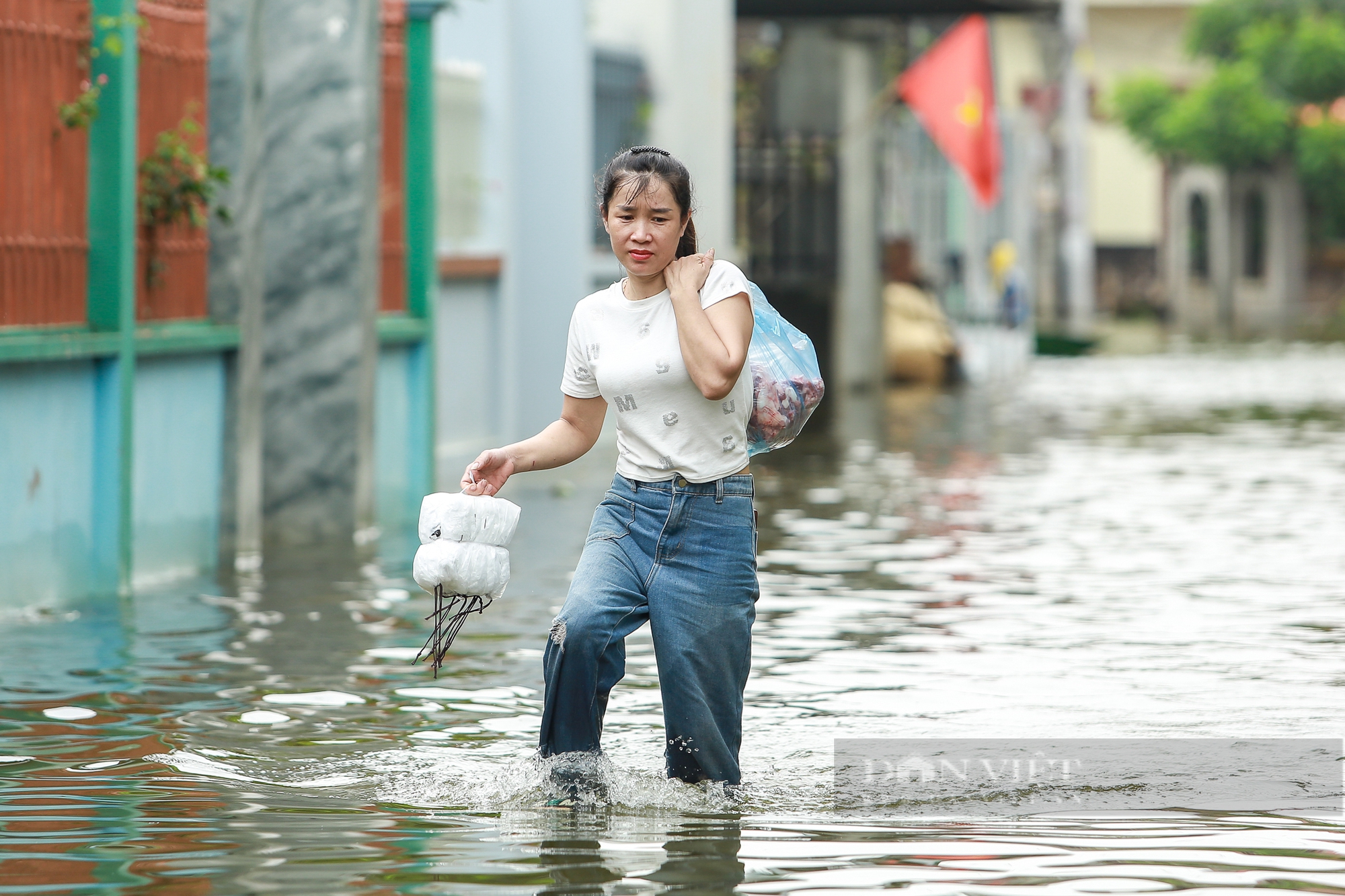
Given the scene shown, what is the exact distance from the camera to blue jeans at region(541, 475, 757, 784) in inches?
225

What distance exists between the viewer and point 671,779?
6.00 metres

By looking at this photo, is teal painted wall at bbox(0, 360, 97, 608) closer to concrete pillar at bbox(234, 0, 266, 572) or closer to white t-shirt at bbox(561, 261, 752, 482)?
concrete pillar at bbox(234, 0, 266, 572)

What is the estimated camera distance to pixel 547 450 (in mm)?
5949

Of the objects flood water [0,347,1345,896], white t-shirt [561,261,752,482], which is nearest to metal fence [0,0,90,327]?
flood water [0,347,1345,896]

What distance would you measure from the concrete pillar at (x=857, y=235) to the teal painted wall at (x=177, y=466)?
16994mm

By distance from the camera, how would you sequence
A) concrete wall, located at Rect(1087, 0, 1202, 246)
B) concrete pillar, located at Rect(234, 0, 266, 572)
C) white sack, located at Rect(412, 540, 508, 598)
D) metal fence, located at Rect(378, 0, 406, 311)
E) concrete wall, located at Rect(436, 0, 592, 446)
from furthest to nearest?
1. concrete wall, located at Rect(1087, 0, 1202, 246)
2. concrete wall, located at Rect(436, 0, 592, 446)
3. metal fence, located at Rect(378, 0, 406, 311)
4. concrete pillar, located at Rect(234, 0, 266, 572)
5. white sack, located at Rect(412, 540, 508, 598)

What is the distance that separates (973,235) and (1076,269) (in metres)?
6.98

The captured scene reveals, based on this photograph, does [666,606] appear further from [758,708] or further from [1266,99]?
[1266,99]

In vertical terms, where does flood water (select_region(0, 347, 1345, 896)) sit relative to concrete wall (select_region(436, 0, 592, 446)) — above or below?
below

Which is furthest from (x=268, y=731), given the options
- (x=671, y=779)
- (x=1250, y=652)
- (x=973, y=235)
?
(x=973, y=235)

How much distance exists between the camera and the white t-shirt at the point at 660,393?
223 inches

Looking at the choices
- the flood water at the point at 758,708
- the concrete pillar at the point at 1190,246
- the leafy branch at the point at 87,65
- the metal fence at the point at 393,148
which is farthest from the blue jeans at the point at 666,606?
the concrete pillar at the point at 1190,246

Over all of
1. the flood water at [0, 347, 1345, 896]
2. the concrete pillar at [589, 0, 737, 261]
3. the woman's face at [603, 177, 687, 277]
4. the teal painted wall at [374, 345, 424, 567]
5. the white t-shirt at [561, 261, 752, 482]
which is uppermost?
the concrete pillar at [589, 0, 737, 261]

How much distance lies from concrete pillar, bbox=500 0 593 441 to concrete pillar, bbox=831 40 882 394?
10.1 metres
